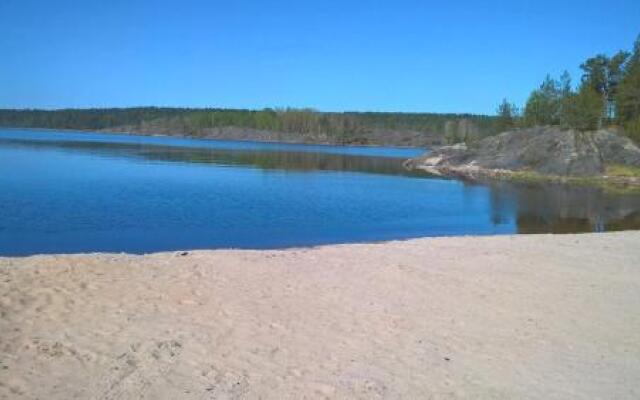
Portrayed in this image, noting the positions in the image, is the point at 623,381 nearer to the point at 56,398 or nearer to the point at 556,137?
the point at 56,398

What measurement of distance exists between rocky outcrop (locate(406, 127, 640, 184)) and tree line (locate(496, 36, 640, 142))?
3.42 metres

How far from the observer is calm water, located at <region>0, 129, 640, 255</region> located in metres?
24.4

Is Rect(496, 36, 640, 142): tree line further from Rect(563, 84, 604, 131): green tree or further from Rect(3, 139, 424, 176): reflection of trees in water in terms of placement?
Rect(3, 139, 424, 176): reflection of trees in water

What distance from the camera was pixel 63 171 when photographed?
55.1 metres

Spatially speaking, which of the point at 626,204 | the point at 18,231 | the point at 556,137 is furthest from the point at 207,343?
the point at 556,137

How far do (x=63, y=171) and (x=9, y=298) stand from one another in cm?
4800

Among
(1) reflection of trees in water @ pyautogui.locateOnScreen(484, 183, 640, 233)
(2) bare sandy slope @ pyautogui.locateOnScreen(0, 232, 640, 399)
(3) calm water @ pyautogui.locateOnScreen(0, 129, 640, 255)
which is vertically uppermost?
(2) bare sandy slope @ pyautogui.locateOnScreen(0, 232, 640, 399)

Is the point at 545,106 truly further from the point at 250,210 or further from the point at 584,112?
the point at 250,210

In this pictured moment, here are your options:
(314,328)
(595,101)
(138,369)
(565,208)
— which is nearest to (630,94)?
(595,101)

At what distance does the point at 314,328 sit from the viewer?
34.8 ft

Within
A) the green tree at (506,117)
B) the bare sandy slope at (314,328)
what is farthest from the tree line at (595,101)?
the bare sandy slope at (314,328)

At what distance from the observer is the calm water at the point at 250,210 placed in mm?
24389

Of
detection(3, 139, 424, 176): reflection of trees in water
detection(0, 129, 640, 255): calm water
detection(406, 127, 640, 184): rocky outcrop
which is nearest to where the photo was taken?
detection(0, 129, 640, 255): calm water

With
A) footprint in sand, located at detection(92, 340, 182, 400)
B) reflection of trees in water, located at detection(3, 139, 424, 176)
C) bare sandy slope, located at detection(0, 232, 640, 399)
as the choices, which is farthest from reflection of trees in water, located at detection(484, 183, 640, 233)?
footprint in sand, located at detection(92, 340, 182, 400)
